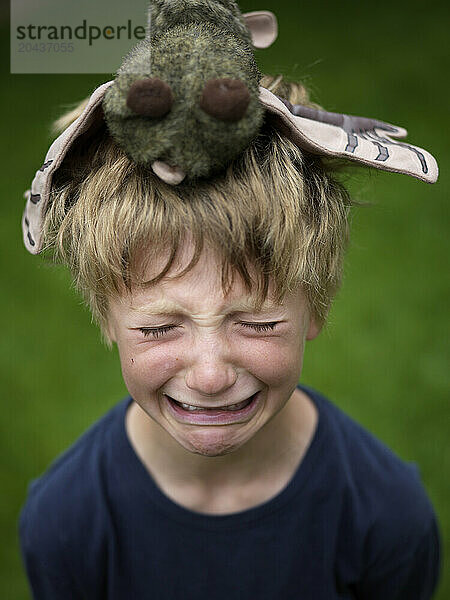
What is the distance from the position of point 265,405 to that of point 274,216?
0.33 metres

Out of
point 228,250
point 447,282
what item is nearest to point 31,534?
point 228,250

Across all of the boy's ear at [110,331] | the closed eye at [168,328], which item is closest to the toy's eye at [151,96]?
the closed eye at [168,328]

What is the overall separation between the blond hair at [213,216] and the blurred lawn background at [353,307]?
133 cm

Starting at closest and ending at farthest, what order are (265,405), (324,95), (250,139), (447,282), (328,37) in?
1. (250,139)
2. (265,405)
3. (447,282)
4. (324,95)
5. (328,37)

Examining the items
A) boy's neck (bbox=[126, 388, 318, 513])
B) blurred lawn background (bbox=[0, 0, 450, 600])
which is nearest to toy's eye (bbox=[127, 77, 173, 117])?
boy's neck (bbox=[126, 388, 318, 513])

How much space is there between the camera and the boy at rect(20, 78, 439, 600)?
1173mm

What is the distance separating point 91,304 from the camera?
139 centimetres

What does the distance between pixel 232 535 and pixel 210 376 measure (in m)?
0.50

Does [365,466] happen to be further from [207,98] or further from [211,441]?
[207,98]

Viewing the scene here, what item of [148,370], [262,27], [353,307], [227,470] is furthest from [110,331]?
[353,307]

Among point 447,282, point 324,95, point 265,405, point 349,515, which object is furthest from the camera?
point 324,95

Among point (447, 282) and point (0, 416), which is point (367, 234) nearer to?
point (447, 282)

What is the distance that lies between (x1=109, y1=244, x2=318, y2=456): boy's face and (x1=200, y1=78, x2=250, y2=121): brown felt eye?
0.80 ft

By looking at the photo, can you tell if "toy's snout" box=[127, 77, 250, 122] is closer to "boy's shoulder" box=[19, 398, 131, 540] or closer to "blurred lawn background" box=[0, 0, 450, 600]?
"boy's shoulder" box=[19, 398, 131, 540]
